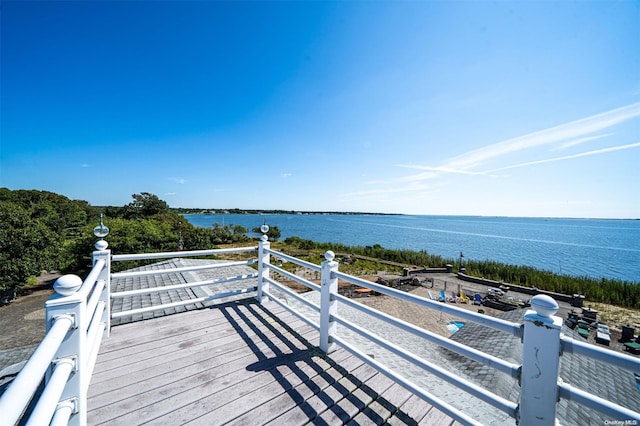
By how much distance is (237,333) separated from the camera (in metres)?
3.32

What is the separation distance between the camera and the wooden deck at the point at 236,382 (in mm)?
2031

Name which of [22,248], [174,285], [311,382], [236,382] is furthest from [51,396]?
[22,248]

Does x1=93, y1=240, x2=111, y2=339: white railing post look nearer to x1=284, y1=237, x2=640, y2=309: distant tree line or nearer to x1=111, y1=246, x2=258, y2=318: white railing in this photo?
x1=111, y1=246, x2=258, y2=318: white railing

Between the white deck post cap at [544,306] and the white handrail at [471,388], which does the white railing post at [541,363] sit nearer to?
the white deck post cap at [544,306]

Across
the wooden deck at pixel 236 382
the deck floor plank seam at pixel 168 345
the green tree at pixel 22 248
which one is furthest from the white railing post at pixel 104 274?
the green tree at pixel 22 248

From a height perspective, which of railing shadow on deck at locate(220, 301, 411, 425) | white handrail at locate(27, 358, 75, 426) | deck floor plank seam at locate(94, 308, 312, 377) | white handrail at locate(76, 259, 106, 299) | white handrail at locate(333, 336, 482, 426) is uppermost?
white handrail at locate(76, 259, 106, 299)

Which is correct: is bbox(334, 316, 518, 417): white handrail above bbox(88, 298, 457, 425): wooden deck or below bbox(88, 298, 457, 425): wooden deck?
above

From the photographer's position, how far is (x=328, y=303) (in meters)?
2.92

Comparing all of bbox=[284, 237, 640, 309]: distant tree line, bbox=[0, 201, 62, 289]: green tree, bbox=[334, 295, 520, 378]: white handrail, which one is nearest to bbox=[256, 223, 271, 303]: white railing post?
bbox=[334, 295, 520, 378]: white handrail

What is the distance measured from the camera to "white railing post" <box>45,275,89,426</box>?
4.21 ft

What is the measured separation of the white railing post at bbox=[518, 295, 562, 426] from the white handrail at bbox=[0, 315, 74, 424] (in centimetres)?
205

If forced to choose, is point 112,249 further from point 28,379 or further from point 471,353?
point 471,353

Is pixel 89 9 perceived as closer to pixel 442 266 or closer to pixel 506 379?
→ pixel 506 379

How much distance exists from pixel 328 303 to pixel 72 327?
7.06 ft
